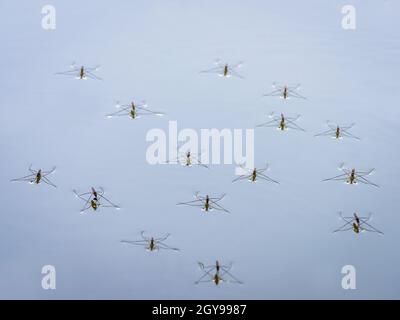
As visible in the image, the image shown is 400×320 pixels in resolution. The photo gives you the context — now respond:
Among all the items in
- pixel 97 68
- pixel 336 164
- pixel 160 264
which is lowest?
pixel 160 264

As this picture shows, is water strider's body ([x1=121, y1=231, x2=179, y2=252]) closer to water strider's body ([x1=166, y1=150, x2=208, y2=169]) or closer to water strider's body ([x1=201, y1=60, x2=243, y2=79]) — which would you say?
water strider's body ([x1=166, y1=150, x2=208, y2=169])

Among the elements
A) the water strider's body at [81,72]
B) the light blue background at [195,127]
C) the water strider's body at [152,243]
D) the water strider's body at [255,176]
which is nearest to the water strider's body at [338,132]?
the light blue background at [195,127]

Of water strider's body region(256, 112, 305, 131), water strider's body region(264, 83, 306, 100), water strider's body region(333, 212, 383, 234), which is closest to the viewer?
water strider's body region(333, 212, 383, 234)

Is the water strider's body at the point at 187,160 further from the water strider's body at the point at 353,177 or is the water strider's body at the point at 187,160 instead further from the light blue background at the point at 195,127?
the water strider's body at the point at 353,177

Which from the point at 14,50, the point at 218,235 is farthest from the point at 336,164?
the point at 14,50

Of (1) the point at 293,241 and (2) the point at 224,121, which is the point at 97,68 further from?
(1) the point at 293,241

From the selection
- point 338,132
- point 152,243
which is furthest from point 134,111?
point 338,132

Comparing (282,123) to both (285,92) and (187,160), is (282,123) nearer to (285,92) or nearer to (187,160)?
(285,92)

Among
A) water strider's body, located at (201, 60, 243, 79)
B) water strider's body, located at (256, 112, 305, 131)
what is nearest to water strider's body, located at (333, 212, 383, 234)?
water strider's body, located at (256, 112, 305, 131)
